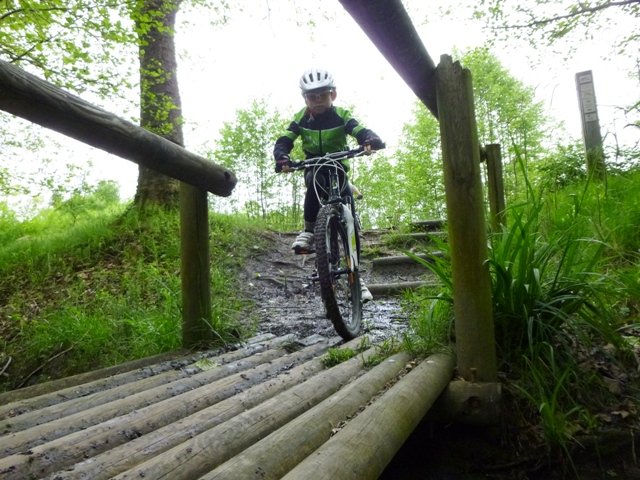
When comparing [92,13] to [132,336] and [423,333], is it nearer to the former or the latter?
[132,336]

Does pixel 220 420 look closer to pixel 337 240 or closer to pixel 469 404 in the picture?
pixel 469 404

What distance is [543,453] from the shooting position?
166 centimetres

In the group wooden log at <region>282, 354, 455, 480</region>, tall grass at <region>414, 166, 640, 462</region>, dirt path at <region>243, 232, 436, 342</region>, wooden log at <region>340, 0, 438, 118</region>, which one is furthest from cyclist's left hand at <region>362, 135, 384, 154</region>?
wooden log at <region>282, 354, 455, 480</region>

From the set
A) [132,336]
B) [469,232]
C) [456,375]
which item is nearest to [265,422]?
[456,375]

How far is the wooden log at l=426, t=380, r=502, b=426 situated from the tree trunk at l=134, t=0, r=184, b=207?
15.5 ft

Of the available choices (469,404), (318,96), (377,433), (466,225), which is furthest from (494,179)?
(377,433)

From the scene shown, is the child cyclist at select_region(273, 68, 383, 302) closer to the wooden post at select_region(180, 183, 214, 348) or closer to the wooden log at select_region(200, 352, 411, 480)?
the wooden post at select_region(180, 183, 214, 348)

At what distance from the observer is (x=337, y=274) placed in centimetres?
309

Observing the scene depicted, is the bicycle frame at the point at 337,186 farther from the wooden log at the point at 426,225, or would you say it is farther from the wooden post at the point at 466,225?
the wooden log at the point at 426,225

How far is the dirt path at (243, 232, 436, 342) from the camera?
11.5 ft

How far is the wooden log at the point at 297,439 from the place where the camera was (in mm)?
967

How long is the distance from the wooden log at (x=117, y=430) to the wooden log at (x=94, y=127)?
107 centimetres

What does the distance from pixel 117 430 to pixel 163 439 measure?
8.3 inches

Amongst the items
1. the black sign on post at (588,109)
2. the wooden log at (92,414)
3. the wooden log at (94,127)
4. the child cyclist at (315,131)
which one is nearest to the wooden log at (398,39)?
the wooden log at (94,127)
